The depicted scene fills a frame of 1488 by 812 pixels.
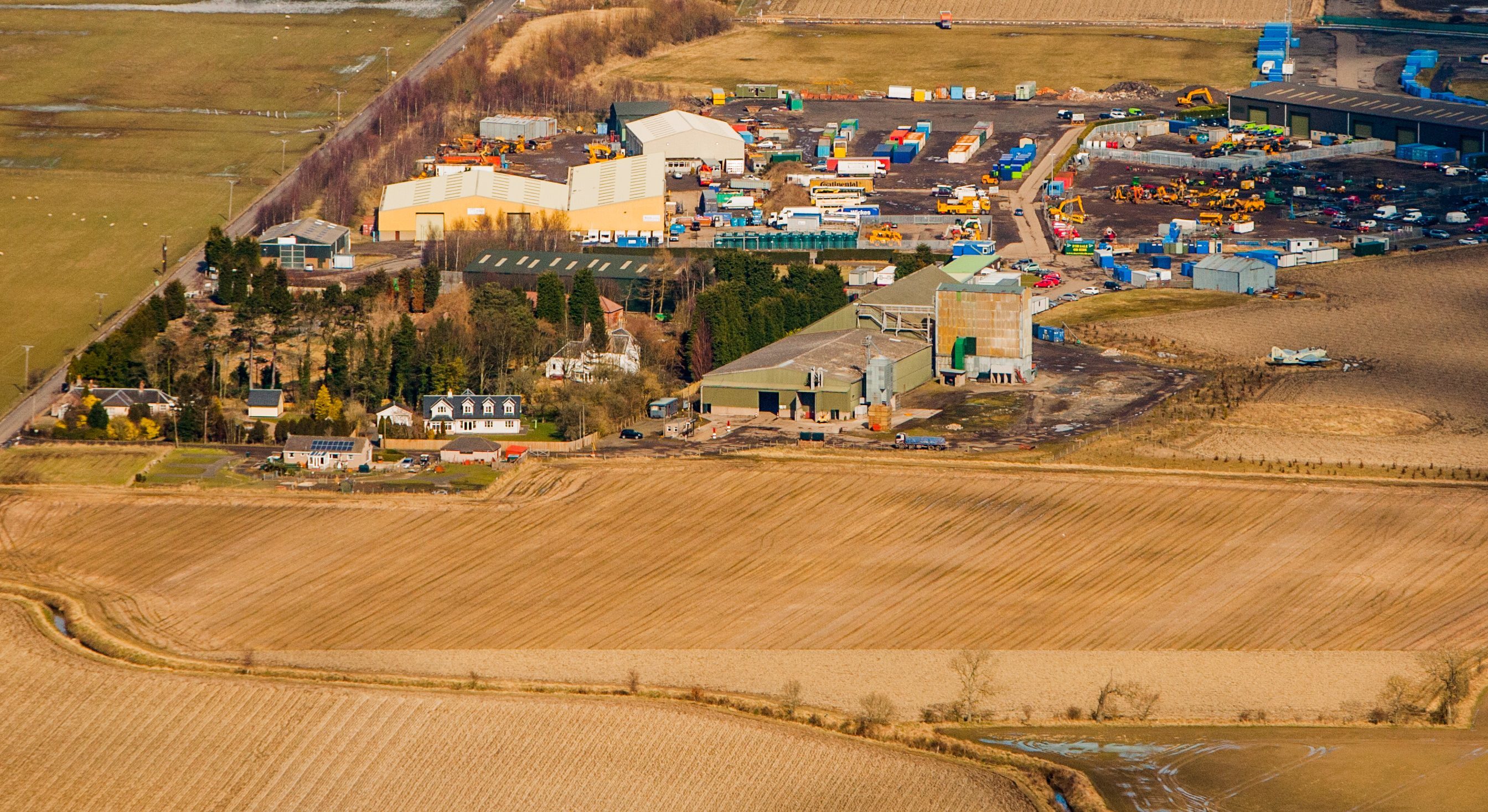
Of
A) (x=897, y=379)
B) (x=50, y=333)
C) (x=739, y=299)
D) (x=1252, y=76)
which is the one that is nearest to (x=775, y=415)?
(x=897, y=379)

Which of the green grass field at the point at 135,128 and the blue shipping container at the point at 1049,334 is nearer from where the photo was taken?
the blue shipping container at the point at 1049,334

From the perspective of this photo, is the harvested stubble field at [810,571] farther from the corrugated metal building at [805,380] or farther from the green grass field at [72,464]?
the corrugated metal building at [805,380]

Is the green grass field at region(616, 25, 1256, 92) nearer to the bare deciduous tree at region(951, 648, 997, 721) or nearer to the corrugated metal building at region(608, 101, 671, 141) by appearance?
the corrugated metal building at region(608, 101, 671, 141)

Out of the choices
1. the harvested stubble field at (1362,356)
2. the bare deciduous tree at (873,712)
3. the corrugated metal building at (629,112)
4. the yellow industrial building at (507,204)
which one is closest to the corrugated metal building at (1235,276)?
the harvested stubble field at (1362,356)

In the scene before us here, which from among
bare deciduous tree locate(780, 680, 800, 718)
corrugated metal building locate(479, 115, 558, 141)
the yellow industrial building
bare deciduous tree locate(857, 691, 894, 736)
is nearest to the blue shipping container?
the yellow industrial building

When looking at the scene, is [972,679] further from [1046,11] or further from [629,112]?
[1046,11]
